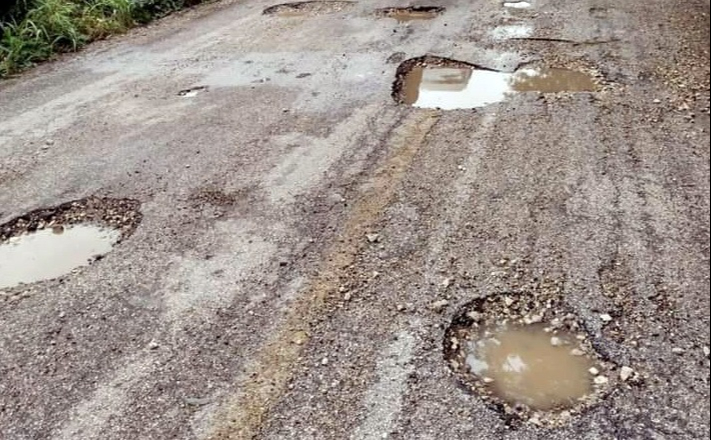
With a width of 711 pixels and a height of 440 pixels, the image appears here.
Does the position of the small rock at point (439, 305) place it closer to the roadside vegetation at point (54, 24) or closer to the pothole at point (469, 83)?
the pothole at point (469, 83)

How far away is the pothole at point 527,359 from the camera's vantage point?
8.29 ft

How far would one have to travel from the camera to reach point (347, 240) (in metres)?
3.61

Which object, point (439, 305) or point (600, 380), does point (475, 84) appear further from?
point (600, 380)

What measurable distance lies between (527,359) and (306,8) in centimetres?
661

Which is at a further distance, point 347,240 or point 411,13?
point 411,13

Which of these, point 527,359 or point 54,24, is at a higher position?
point 54,24

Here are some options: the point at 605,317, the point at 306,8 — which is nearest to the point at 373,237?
the point at 605,317

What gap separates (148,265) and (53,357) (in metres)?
0.74

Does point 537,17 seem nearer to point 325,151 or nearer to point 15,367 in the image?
point 325,151

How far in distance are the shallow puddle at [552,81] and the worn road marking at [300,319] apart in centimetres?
136

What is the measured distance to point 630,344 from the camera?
8.93 ft

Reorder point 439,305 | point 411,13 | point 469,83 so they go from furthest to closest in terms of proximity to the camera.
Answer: point 411,13, point 469,83, point 439,305

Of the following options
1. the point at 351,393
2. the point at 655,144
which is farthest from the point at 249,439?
the point at 655,144

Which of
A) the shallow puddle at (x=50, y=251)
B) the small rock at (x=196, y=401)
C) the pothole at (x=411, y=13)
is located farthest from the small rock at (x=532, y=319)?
the pothole at (x=411, y=13)
